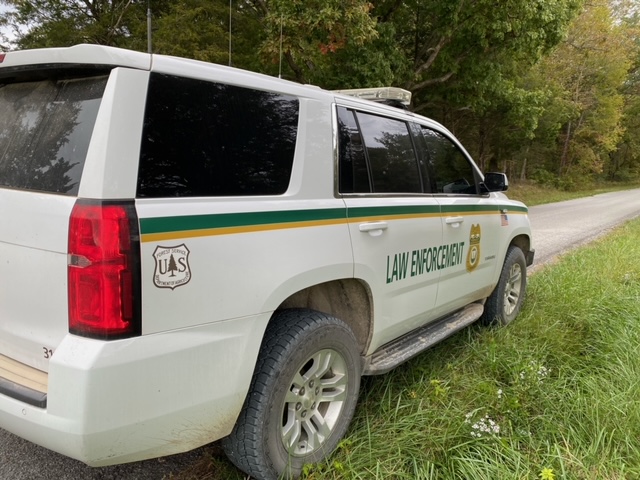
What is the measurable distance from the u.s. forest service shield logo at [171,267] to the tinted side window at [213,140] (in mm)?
213

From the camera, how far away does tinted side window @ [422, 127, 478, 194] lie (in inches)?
141

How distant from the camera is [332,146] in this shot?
102 inches

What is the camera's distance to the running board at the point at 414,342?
2868 mm

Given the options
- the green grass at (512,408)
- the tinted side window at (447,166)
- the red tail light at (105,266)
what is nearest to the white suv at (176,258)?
the red tail light at (105,266)

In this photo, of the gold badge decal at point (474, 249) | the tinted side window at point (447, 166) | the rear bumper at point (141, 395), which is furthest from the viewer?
the gold badge decal at point (474, 249)

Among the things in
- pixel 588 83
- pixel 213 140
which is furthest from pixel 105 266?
pixel 588 83

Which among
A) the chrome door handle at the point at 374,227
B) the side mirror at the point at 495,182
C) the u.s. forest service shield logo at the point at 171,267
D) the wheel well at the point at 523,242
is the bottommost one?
the wheel well at the point at 523,242

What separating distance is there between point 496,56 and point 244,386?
13.5 m

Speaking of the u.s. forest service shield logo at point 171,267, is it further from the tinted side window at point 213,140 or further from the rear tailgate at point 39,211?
the rear tailgate at point 39,211

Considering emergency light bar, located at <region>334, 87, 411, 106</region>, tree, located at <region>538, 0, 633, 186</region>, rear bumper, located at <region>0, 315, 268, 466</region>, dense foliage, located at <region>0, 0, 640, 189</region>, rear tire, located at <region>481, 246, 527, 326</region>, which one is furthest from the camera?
tree, located at <region>538, 0, 633, 186</region>

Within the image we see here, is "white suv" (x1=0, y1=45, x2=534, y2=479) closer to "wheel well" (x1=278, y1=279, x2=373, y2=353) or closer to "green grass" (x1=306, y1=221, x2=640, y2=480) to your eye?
"wheel well" (x1=278, y1=279, x2=373, y2=353)

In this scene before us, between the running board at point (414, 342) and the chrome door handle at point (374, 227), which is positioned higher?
the chrome door handle at point (374, 227)

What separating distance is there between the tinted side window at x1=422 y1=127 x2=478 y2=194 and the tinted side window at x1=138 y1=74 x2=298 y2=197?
1.53 metres

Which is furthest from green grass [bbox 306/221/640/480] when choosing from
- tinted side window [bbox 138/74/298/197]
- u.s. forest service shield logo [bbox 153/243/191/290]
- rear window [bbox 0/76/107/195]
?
rear window [bbox 0/76/107/195]
